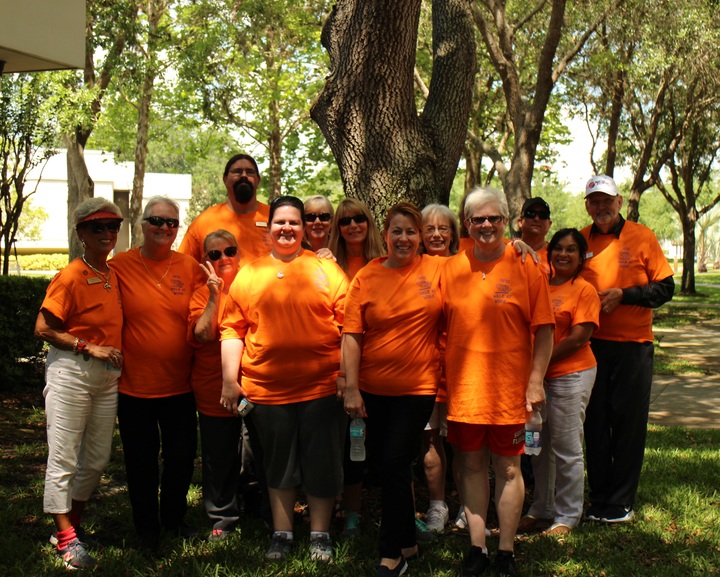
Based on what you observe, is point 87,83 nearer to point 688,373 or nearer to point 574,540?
point 688,373

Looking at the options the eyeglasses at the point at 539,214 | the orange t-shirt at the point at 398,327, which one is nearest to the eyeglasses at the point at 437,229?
the eyeglasses at the point at 539,214

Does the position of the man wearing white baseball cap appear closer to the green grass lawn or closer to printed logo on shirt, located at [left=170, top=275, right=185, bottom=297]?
the green grass lawn

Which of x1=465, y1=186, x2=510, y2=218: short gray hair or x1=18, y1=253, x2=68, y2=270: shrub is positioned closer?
x1=465, y1=186, x2=510, y2=218: short gray hair

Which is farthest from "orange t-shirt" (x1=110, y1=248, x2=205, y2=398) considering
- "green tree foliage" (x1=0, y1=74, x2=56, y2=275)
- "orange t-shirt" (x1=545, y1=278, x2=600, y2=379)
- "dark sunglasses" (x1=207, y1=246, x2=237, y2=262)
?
"green tree foliage" (x1=0, y1=74, x2=56, y2=275)

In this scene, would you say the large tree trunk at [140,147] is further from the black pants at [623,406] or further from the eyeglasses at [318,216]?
the black pants at [623,406]

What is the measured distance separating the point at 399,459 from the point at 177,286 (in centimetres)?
170

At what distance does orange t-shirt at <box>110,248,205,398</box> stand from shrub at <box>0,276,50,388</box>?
505 cm

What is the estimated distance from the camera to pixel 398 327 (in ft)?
14.7

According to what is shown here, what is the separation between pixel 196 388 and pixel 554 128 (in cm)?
2231

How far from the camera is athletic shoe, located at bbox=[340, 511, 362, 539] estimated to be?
5.03m

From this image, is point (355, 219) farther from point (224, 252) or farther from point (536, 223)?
point (536, 223)

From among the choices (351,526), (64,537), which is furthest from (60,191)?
Answer: (351,526)

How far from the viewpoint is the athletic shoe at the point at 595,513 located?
17.7 ft

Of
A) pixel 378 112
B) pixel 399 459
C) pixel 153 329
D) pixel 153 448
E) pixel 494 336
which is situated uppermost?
pixel 378 112
